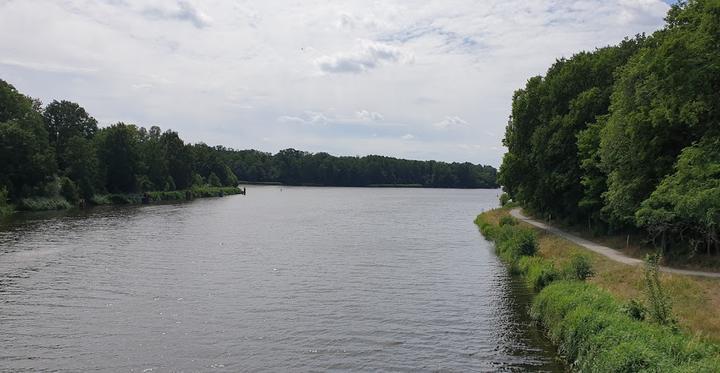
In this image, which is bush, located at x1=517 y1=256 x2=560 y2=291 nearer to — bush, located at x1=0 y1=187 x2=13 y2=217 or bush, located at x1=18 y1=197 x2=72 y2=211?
bush, located at x1=0 y1=187 x2=13 y2=217

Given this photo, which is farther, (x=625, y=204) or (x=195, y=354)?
(x=625, y=204)

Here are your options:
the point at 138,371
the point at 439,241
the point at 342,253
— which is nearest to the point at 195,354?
the point at 138,371

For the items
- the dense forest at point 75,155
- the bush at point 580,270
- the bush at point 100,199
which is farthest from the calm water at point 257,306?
the bush at point 100,199

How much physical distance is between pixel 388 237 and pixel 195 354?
37907 mm

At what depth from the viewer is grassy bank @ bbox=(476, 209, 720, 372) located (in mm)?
15680

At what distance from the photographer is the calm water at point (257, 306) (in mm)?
20469

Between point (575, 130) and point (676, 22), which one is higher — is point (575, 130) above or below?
below

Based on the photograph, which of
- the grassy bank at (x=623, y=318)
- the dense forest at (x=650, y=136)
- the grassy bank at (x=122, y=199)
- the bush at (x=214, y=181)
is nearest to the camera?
the grassy bank at (x=623, y=318)

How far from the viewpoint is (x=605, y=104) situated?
150 feet

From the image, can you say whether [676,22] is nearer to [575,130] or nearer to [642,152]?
[642,152]

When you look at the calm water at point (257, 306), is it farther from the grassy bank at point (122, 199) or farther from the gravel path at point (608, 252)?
the grassy bank at point (122, 199)

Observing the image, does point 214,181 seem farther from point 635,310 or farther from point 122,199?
point 635,310

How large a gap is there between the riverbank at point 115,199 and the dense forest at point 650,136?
2611 inches

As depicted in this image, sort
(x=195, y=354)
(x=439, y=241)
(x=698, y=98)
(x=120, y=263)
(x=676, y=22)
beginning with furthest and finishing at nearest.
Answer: (x=439, y=241), (x=120, y=263), (x=676, y=22), (x=698, y=98), (x=195, y=354)
